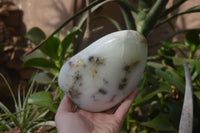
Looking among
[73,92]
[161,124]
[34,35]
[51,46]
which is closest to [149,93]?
[161,124]

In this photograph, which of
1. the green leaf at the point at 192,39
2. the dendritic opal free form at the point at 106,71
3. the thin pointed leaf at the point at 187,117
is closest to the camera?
the thin pointed leaf at the point at 187,117

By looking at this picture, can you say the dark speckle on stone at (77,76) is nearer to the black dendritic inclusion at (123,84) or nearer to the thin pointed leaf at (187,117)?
the black dendritic inclusion at (123,84)

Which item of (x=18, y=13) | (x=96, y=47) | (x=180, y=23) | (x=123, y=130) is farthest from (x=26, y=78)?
(x=180, y=23)

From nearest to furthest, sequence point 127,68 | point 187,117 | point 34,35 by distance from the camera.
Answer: point 187,117 → point 127,68 → point 34,35

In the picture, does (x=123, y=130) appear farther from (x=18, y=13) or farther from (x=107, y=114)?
(x=18, y=13)

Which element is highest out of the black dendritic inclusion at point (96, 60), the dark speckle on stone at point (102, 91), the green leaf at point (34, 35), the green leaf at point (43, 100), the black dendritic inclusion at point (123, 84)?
the green leaf at point (34, 35)

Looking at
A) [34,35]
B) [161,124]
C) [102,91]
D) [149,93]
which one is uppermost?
[34,35]

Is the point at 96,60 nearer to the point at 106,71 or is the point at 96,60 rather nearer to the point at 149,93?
the point at 106,71

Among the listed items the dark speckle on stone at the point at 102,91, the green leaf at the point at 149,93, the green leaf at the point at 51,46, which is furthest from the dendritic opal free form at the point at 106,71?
the green leaf at the point at 51,46
